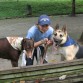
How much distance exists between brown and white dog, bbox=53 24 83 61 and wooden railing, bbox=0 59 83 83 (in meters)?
0.74

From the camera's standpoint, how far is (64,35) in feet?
17.8

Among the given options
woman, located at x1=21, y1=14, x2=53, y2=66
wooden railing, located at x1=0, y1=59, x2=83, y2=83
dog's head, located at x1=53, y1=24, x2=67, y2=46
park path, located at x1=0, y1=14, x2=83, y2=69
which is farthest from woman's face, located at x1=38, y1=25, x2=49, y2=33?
park path, located at x1=0, y1=14, x2=83, y2=69

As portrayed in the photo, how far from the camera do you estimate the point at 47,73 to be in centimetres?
460

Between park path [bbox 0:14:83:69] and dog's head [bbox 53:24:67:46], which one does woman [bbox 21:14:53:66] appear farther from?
park path [bbox 0:14:83:69]

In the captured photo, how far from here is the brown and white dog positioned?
213 inches

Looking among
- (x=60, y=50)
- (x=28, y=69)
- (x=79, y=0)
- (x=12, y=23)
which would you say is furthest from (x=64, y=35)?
(x=79, y=0)

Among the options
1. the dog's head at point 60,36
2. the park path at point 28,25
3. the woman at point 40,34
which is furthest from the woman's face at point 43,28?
the park path at point 28,25

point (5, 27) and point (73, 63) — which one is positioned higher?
point (73, 63)

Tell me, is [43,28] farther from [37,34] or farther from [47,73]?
[47,73]

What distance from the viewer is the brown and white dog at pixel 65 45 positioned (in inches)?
213

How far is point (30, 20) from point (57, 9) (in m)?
3.78

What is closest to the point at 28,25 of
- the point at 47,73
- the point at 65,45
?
the point at 65,45

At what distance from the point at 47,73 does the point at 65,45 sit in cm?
112

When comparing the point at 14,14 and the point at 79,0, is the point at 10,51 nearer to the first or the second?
the point at 14,14
